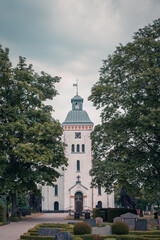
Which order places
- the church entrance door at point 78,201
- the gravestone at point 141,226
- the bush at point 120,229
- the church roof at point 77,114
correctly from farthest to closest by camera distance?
the church roof at point 77,114 < the church entrance door at point 78,201 < the gravestone at point 141,226 < the bush at point 120,229

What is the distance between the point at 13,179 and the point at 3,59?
38.7 ft

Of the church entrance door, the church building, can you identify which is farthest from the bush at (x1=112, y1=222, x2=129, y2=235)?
the church building

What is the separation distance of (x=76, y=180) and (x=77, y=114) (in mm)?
12683

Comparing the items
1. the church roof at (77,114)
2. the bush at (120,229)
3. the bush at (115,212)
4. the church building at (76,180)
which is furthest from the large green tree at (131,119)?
the church roof at (77,114)

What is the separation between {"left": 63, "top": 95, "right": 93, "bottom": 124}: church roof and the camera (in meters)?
57.2

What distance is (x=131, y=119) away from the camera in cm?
2484

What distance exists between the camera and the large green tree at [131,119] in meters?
23.8

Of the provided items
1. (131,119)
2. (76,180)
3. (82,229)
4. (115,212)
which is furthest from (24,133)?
(76,180)

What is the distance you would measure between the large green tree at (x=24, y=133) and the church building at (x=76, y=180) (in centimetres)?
2387

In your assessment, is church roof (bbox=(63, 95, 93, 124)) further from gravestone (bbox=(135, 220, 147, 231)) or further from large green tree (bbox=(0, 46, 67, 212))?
gravestone (bbox=(135, 220, 147, 231))

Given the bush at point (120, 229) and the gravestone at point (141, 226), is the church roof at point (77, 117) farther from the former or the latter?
the bush at point (120, 229)

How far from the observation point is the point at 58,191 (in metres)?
56.9

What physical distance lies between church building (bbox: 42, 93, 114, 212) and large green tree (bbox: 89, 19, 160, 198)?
26.9 meters

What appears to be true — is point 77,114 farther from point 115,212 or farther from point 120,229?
point 120,229
